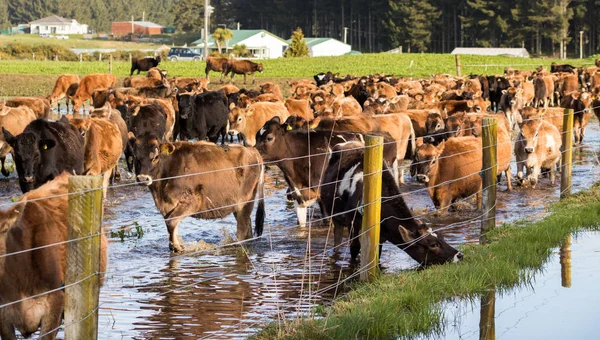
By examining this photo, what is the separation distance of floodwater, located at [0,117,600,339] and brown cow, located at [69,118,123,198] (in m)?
0.65

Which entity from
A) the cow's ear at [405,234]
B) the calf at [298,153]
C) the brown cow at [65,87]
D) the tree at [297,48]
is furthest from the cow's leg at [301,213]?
the tree at [297,48]

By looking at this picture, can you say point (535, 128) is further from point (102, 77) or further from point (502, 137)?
point (102, 77)

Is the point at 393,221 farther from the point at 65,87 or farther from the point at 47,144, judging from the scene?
the point at 65,87

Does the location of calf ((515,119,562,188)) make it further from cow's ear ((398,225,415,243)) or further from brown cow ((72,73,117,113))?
brown cow ((72,73,117,113))

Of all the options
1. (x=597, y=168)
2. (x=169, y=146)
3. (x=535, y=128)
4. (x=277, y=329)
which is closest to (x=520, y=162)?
(x=535, y=128)

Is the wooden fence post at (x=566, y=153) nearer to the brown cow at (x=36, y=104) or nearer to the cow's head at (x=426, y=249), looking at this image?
the cow's head at (x=426, y=249)

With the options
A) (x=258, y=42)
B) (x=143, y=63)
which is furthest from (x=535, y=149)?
(x=258, y=42)

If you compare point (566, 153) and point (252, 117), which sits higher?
point (252, 117)

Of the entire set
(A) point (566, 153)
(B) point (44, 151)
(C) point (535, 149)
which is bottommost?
(C) point (535, 149)

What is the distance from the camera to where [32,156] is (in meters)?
13.0

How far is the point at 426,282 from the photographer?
340 inches

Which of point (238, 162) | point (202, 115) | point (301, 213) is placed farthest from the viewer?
point (202, 115)

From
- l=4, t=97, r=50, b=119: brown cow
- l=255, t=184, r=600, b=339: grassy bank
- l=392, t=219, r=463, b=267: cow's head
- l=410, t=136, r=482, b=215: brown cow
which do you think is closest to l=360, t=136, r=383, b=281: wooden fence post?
l=255, t=184, r=600, b=339: grassy bank

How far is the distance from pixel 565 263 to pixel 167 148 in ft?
16.2
